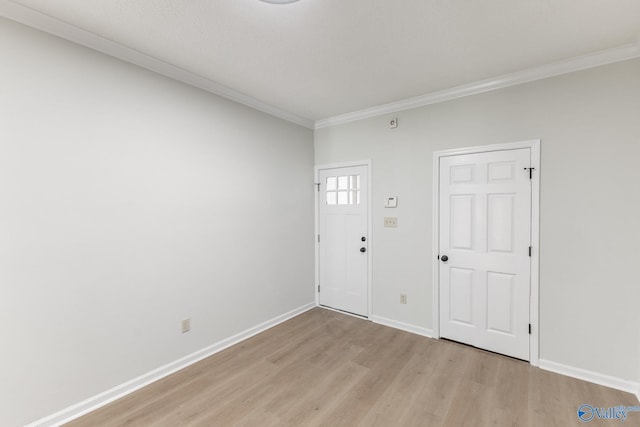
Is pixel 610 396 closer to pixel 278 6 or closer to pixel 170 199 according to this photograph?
pixel 278 6

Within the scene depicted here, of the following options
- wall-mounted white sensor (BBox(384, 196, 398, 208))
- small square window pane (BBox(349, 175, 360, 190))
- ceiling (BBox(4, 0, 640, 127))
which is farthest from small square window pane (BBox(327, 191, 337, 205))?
ceiling (BBox(4, 0, 640, 127))

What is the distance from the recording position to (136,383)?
7.29 ft

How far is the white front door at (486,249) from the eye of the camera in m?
2.59

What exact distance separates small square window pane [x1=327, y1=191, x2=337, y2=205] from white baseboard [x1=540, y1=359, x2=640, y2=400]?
2680 mm

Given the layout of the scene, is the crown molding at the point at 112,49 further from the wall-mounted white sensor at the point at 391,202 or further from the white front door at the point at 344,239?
the wall-mounted white sensor at the point at 391,202

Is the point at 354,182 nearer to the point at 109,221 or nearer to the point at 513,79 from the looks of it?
the point at 513,79

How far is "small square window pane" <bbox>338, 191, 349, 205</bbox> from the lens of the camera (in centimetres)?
376

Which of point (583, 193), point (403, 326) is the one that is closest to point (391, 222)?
point (403, 326)

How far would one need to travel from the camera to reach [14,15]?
1.70m

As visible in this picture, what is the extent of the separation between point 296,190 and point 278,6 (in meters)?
2.27

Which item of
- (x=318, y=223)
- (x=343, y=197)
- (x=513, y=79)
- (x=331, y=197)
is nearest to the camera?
(x=513, y=79)

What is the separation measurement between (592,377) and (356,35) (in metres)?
3.25

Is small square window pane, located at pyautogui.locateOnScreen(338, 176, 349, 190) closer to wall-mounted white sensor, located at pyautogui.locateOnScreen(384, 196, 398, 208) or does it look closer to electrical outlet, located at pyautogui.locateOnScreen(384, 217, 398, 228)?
wall-mounted white sensor, located at pyautogui.locateOnScreen(384, 196, 398, 208)

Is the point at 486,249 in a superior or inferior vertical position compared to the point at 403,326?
superior
